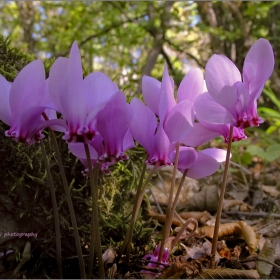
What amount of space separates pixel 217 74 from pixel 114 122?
0.78ft

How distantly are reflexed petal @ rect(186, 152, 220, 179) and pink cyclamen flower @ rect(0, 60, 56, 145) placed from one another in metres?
0.39

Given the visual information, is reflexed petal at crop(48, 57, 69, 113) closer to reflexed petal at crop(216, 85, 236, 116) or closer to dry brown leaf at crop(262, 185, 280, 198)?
reflexed petal at crop(216, 85, 236, 116)

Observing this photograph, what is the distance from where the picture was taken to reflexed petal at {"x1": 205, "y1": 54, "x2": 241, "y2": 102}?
701 mm

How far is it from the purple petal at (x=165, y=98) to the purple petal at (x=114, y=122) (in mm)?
76

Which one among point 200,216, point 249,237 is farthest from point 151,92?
point 200,216

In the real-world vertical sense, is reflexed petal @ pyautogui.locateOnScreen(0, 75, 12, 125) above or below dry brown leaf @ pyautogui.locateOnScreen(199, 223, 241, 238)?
above

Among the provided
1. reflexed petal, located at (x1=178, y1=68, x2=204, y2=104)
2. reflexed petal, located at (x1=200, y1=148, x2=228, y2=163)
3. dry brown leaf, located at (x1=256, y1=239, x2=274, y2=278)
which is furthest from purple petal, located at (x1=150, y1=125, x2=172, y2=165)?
dry brown leaf, located at (x1=256, y1=239, x2=274, y2=278)

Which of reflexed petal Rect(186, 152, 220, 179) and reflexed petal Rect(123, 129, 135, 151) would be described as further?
reflexed petal Rect(186, 152, 220, 179)

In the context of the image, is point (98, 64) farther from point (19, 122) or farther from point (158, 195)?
point (19, 122)

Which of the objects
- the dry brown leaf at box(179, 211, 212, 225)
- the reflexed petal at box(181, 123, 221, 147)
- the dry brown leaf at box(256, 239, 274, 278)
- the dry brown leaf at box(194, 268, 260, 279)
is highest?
the reflexed petal at box(181, 123, 221, 147)

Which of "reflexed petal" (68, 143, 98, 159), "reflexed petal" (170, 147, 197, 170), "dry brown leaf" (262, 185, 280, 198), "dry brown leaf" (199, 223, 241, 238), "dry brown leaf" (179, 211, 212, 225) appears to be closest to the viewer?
"reflexed petal" (68, 143, 98, 159)

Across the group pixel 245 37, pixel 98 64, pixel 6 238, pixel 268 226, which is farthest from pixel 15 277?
pixel 98 64

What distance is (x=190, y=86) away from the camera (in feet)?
2.53

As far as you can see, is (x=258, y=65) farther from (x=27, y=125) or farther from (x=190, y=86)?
(x=27, y=125)
